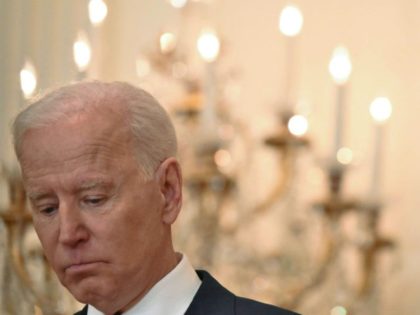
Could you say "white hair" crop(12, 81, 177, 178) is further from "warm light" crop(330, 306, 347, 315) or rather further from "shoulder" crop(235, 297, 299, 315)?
"warm light" crop(330, 306, 347, 315)

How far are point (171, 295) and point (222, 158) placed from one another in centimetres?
146

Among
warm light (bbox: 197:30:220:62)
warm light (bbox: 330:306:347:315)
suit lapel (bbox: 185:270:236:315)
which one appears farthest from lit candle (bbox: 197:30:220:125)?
suit lapel (bbox: 185:270:236:315)

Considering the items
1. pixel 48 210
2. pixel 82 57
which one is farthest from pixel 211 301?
pixel 82 57

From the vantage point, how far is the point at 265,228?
418cm

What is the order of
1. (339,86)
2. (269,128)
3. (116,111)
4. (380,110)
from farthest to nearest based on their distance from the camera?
(269,128) < (380,110) < (339,86) < (116,111)

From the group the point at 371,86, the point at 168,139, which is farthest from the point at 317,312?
the point at 168,139

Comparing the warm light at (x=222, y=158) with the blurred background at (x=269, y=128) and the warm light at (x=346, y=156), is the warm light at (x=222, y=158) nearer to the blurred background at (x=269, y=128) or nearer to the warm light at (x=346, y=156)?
the blurred background at (x=269, y=128)

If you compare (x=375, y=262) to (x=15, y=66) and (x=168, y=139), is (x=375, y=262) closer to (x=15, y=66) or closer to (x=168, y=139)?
(x=15, y=66)

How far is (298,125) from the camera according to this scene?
3451mm

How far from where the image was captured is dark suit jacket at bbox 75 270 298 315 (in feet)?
6.84

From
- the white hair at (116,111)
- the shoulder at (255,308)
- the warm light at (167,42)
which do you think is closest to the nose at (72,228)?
the white hair at (116,111)

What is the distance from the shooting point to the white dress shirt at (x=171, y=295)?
6.72 feet

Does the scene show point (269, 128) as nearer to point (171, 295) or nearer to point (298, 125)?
A: point (298, 125)

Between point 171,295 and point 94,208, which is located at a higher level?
point 94,208
